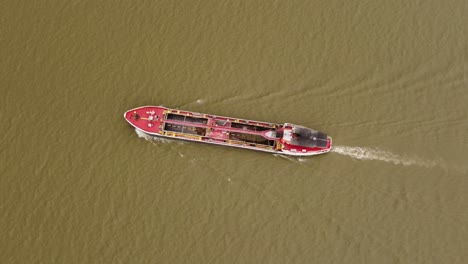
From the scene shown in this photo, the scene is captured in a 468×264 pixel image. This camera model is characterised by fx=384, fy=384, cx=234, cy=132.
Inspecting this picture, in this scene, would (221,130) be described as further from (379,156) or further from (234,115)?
(379,156)

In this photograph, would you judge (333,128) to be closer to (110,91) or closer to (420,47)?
(420,47)

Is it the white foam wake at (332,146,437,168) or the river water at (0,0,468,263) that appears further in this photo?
the white foam wake at (332,146,437,168)

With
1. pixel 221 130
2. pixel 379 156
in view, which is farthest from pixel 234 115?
pixel 379 156

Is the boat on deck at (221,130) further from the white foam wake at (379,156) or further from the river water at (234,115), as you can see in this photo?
the white foam wake at (379,156)

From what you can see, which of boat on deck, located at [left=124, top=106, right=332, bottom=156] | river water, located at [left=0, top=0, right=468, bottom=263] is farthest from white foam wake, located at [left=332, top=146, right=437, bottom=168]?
boat on deck, located at [left=124, top=106, right=332, bottom=156]

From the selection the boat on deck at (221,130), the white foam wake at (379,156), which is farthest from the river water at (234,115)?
the boat on deck at (221,130)

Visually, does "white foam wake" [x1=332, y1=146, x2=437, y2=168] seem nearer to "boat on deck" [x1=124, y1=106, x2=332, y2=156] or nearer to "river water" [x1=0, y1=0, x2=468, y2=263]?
"river water" [x1=0, y1=0, x2=468, y2=263]
